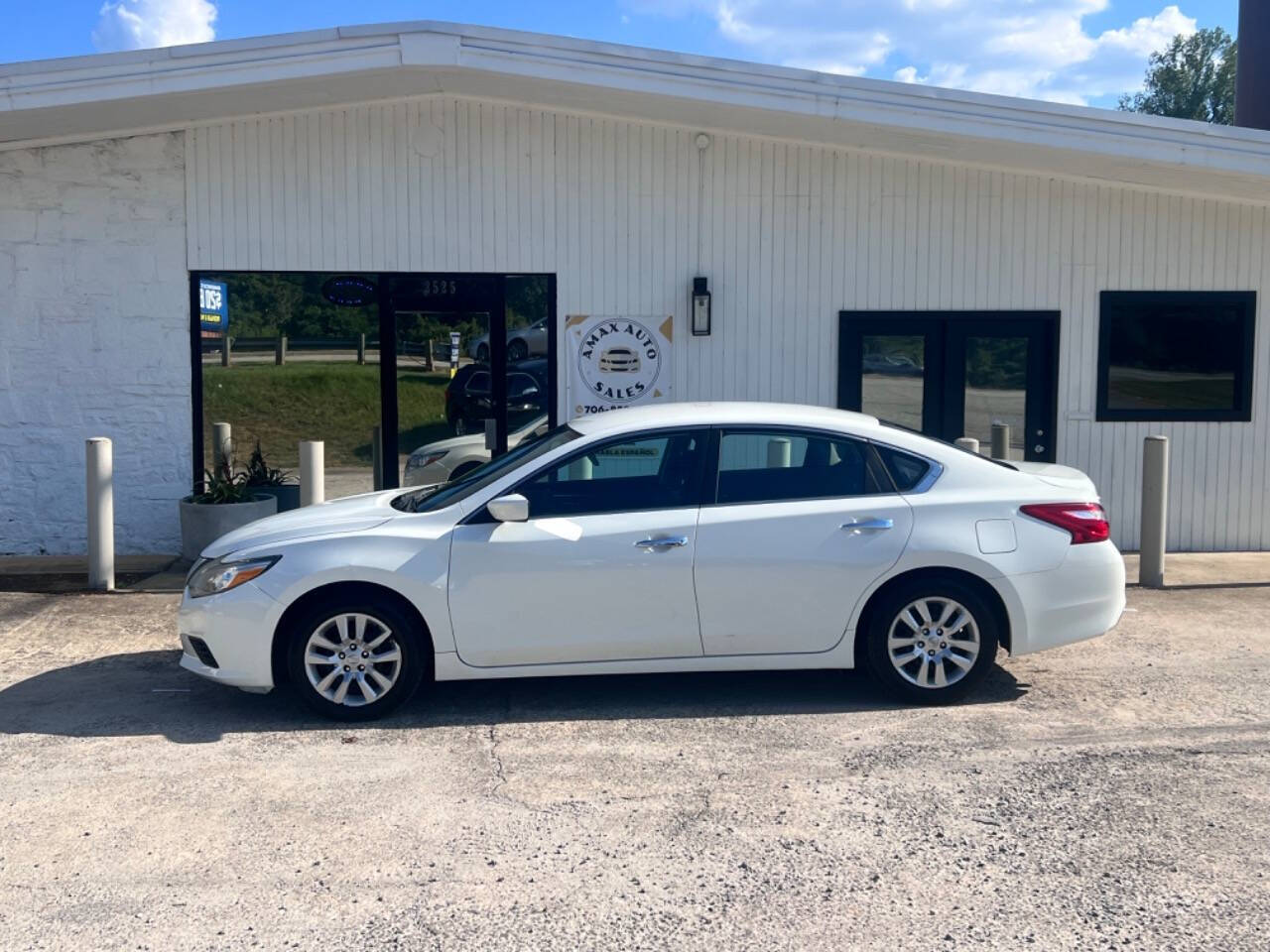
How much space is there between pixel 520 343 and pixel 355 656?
520cm

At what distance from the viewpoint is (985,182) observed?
1055 cm

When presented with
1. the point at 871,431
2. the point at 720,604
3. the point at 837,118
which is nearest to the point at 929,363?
the point at 837,118

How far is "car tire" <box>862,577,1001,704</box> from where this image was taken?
609 centimetres

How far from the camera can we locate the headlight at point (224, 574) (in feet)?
19.4

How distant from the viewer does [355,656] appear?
5.91 m

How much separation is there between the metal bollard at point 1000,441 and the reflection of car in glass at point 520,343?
13.0ft

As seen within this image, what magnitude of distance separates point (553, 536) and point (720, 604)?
0.88m

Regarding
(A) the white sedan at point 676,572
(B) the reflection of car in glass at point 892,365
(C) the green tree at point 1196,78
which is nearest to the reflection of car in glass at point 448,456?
(B) the reflection of car in glass at point 892,365

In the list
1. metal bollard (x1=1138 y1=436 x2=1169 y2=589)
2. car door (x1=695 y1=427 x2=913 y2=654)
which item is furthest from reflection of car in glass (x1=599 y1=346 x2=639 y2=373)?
car door (x1=695 y1=427 x2=913 y2=654)

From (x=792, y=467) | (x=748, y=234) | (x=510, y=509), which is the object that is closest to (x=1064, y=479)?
(x=792, y=467)

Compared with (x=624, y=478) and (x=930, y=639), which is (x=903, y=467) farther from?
(x=624, y=478)

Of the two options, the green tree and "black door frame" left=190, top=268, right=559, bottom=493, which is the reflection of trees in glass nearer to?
"black door frame" left=190, top=268, right=559, bottom=493

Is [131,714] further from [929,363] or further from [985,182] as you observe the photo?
[985,182]

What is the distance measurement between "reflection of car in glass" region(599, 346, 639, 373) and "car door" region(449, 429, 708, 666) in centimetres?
465
